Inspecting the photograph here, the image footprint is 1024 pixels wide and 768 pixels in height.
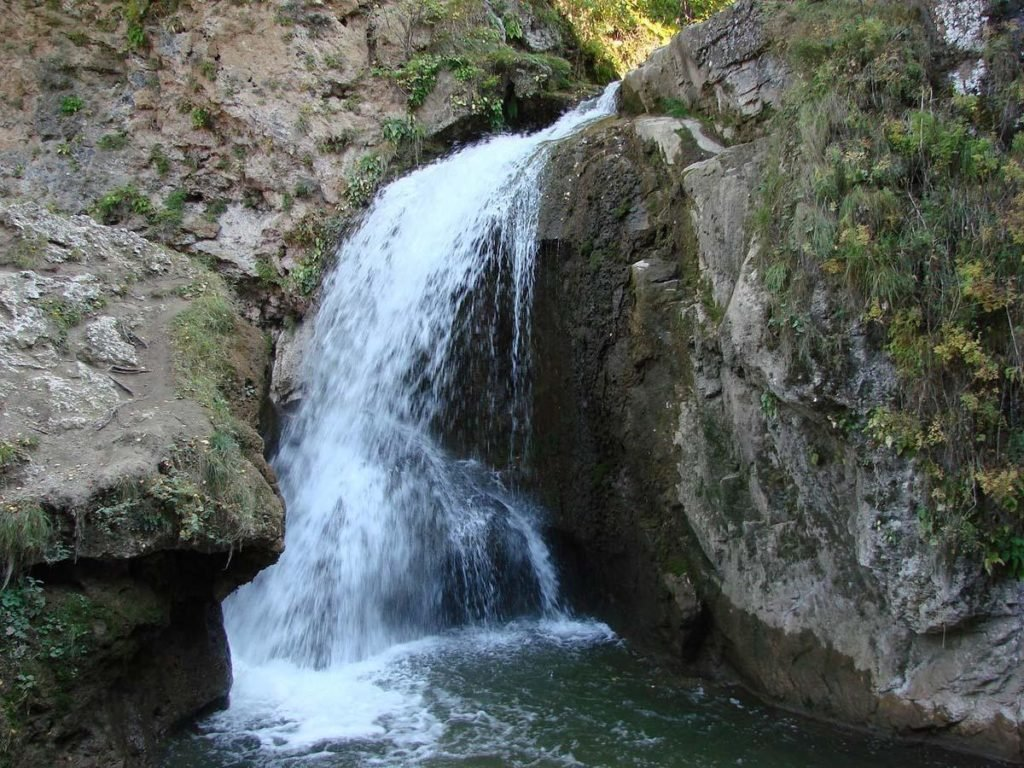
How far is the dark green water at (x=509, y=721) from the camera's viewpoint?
238 inches

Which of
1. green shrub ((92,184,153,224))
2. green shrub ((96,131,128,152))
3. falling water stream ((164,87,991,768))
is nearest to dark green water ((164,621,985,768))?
falling water stream ((164,87,991,768))

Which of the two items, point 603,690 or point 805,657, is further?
point 603,690

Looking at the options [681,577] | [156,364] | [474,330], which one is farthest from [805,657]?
[156,364]

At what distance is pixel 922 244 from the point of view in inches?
229

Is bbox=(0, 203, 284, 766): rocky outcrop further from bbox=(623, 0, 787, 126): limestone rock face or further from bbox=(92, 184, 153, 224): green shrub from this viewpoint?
bbox=(623, 0, 787, 126): limestone rock face

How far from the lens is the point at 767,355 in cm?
650

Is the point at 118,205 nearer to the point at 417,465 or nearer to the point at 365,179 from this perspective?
the point at 365,179

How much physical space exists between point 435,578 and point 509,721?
246 centimetres

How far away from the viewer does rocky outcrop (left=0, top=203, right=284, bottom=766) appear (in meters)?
5.50

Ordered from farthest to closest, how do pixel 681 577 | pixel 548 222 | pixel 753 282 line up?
pixel 548 222 → pixel 681 577 → pixel 753 282

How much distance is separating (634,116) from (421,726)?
733 cm

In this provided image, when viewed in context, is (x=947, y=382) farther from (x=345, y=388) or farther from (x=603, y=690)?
(x=345, y=388)

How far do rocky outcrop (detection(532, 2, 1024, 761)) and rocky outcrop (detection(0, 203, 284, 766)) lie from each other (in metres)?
3.39

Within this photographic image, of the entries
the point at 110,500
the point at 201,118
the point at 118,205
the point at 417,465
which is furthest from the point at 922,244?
the point at 118,205
